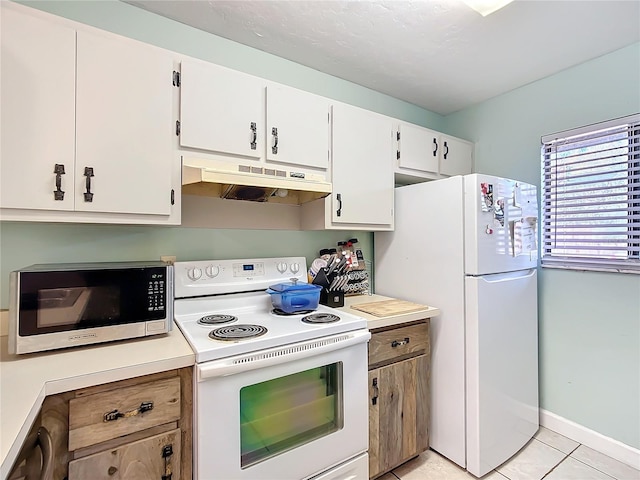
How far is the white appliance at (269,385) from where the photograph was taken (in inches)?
43.9

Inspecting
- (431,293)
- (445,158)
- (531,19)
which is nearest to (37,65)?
(431,293)

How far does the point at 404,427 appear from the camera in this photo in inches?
67.7

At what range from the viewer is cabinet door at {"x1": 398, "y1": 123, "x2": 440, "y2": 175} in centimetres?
220

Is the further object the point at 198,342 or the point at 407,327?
the point at 407,327

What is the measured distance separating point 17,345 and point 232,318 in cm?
76

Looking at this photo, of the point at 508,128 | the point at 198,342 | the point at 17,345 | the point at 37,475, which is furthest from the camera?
the point at 508,128

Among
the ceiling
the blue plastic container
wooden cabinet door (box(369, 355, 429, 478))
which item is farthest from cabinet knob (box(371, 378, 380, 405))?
the ceiling

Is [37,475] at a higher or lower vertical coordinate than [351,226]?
lower

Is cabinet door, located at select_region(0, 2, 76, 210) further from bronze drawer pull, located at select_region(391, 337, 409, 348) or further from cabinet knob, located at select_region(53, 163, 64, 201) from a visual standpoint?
bronze drawer pull, located at select_region(391, 337, 409, 348)

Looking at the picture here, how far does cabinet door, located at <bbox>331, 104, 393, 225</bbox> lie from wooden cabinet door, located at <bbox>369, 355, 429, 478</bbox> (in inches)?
35.4

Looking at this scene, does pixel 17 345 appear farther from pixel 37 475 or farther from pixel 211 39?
pixel 211 39

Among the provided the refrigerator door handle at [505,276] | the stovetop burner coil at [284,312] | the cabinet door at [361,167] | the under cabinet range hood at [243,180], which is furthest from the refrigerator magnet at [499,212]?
the stovetop burner coil at [284,312]

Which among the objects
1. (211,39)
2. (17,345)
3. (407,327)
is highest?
(211,39)

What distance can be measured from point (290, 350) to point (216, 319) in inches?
17.9
